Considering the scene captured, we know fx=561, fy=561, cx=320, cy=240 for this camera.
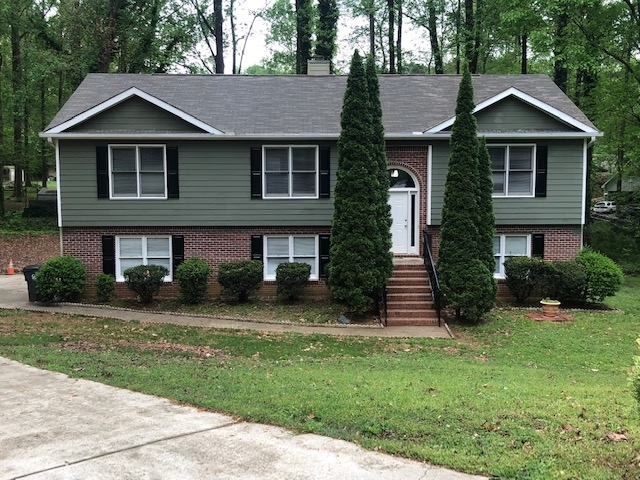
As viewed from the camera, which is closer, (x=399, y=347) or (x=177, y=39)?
(x=399, y=347)

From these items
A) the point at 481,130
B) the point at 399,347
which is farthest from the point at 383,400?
the point at 481,130

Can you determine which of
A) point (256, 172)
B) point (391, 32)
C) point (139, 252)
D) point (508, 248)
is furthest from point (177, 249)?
point (391, 32)

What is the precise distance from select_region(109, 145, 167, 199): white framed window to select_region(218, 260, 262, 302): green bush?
282 cm

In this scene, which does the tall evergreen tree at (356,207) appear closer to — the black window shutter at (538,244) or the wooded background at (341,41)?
the black window shutter at (538,244)

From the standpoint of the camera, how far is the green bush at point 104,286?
49.4ft

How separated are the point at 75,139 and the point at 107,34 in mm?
13425

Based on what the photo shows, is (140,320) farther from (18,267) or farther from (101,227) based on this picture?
(18,267)

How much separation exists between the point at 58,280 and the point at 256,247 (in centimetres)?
526

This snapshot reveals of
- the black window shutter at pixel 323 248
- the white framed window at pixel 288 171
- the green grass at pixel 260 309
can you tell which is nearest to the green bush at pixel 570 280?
the green grass at pixel 260 309

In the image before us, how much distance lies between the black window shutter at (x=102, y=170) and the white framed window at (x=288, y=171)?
4323 mm

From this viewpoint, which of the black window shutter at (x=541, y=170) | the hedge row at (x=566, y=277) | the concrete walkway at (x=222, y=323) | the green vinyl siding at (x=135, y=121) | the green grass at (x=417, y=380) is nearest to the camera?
the green grass at (x=417, y=380)

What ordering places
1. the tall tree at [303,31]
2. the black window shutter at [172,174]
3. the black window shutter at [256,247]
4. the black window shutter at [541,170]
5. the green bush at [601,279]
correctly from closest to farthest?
the green bush at [601,279], the black window shutter at [172,174], the black window shutter at [541,170], the black window shutter at [256,247], the tall tree at [303,31]

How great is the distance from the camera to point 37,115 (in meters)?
38.7

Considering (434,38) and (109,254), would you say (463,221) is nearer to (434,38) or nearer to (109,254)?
(109,254)
